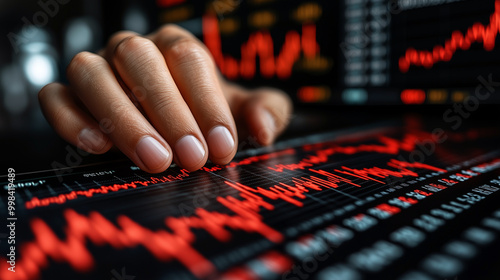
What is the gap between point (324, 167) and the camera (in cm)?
51

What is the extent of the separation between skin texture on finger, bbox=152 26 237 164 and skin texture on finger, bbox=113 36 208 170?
0.06 ft

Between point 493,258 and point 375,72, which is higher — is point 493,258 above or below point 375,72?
below

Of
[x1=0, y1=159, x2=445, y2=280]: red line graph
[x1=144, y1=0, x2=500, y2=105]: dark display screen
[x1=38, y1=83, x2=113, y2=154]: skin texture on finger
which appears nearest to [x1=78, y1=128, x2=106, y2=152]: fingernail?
[x1=38, y1=83, x2=113, y2=154]: skin texture on finger

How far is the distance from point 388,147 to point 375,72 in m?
0.67

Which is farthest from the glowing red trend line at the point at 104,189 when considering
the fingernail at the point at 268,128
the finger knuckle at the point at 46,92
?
the finger knuckle at the point at 46,92

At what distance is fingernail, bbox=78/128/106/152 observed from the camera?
534 millimetres

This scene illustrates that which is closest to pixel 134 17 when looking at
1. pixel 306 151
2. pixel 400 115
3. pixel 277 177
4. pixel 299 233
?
pixel 400 115

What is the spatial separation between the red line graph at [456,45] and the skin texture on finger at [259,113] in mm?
599

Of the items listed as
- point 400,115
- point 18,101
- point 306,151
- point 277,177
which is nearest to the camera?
point 277,177

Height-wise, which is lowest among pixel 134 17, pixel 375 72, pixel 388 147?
pixel 388 147

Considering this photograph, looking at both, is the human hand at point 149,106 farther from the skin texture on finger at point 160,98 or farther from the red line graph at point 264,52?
the red line graph at point 264,52

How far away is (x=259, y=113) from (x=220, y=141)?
0.75 feet

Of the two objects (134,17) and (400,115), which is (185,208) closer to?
(400,115)

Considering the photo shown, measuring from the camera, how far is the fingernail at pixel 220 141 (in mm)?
469
